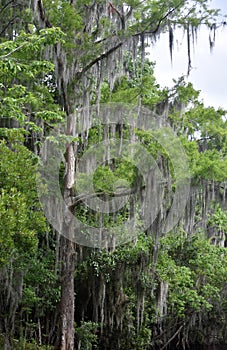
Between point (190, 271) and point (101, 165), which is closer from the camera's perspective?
point (101, 165)

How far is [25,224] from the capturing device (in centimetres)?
899

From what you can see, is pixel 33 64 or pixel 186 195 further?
pixel 186 195

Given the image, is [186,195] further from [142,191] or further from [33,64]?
[33,64]

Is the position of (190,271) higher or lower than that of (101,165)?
lower

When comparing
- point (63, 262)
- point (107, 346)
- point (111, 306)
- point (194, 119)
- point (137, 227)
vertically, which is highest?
point (194, 119)

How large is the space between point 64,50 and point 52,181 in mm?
2955

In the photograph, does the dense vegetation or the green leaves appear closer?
the dense vegetation

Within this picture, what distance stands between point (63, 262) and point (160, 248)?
9.56ft

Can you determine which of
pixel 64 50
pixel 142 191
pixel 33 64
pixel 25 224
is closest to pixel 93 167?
pixel 142 191

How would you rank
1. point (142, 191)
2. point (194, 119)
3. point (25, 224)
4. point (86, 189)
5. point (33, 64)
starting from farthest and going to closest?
point (194, 119), point (86, 189), point (142, 191), point (25, 224), point (33, 64)

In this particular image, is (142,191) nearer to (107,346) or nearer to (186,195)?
(186,195)

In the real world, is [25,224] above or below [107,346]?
above

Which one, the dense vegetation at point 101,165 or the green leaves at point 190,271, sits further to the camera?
the green leaves at point 190,271

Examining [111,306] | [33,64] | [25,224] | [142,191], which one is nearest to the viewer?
[33,64]
